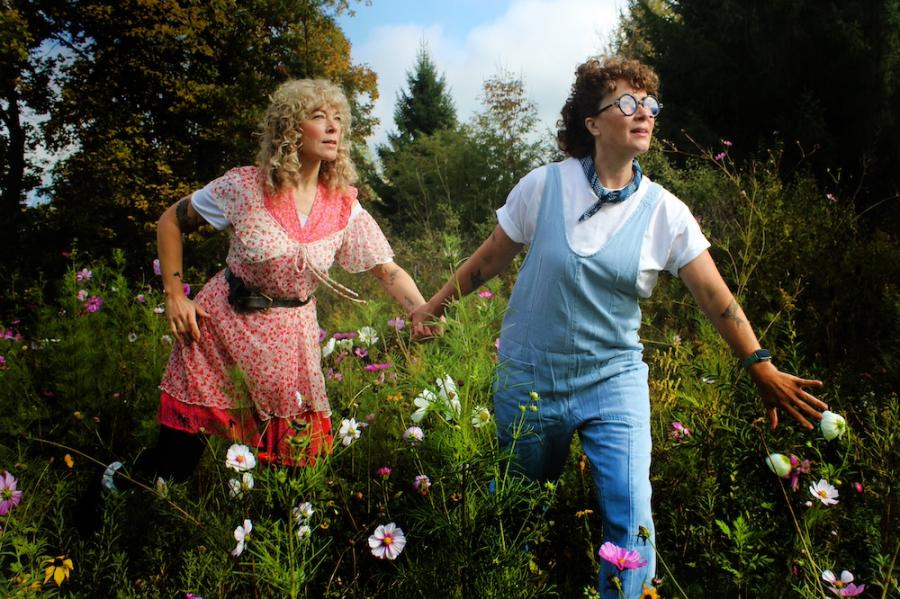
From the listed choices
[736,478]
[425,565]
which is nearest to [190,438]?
[425,565]

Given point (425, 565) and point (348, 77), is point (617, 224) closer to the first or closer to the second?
point (425, 565)

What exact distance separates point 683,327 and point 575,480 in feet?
6.88

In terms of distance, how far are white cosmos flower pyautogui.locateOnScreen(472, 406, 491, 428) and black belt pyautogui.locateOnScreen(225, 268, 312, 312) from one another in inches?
39.8

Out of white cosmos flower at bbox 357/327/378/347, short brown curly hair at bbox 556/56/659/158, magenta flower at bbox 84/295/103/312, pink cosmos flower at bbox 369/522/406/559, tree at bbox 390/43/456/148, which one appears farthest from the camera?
tree at bbox 390/43/456/148

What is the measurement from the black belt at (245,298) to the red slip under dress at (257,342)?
19 millimetres

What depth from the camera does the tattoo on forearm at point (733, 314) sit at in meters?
2.06

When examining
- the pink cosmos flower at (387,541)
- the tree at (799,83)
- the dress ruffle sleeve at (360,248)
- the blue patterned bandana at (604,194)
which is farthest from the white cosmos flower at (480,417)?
the tree at (799,83)

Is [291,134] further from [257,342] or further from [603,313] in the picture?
[603,313]

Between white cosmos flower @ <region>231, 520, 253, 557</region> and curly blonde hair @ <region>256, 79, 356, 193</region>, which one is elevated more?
curly blonde hair @ <region>256, 79, 356, 193</region>

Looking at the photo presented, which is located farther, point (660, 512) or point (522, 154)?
point (522, 154)

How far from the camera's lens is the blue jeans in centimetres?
197

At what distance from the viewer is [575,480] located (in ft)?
8.80

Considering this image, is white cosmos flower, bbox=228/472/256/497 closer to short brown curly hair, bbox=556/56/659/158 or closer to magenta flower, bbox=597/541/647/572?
magenta flower, bbox=597/541/647/572

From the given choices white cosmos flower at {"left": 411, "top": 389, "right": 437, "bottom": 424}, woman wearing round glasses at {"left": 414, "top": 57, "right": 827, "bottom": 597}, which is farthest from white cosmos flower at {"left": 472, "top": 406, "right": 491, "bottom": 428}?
woman wearing round glasses at {"left": 414, "top": 57, "right": 827, "bottom": 597}
